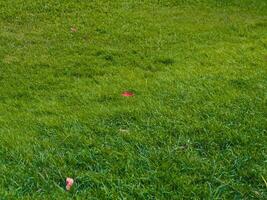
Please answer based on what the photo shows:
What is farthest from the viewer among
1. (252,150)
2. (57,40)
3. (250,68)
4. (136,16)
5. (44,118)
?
(136,16)

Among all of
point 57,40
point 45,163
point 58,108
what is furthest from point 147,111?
point 57,40

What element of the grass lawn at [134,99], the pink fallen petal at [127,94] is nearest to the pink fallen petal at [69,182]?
the grass lawn at [134,99]

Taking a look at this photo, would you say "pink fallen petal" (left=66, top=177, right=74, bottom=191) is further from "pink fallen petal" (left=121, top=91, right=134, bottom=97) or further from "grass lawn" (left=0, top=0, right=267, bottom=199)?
Result: "pink fallen petal" (left=121, top=91, right=134, bottom=97)

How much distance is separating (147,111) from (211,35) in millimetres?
2360

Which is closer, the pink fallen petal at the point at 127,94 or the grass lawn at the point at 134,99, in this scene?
the grass lawn at the point at 134,99

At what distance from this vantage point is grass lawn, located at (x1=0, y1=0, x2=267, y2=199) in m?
3.60

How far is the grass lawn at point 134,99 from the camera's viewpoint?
3.60 metres

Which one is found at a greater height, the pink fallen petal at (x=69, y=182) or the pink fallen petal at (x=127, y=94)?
the pink fallen petal at (x=69, y=182)

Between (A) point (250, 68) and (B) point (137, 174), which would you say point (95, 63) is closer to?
(A) point (250, 68)

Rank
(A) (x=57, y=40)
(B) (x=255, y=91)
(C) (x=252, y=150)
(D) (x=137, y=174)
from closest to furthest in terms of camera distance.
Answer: (D) (x=137, y=174) → (C) (x=252, y=150) → (B) (x=255, y=91) → (A) (x=57, y=40)

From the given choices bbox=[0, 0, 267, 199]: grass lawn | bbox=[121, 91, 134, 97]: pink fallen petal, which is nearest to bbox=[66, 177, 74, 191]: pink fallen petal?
bbox=[0, 0, 267, 199]: grass lawn

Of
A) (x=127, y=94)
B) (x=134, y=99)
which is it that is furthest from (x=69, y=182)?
(x=127, y=94)

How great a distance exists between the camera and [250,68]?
5496 mm

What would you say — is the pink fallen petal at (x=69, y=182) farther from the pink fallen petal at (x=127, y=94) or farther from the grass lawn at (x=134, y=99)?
the pink fallen petal at (x=127, y=94)
